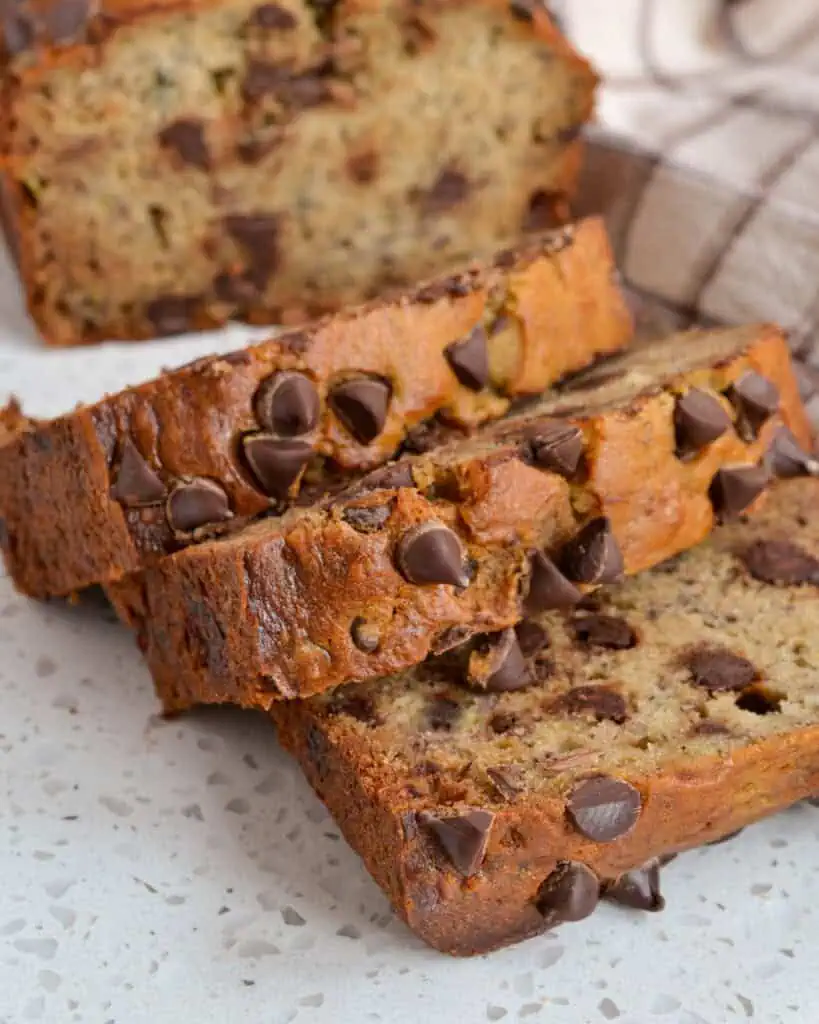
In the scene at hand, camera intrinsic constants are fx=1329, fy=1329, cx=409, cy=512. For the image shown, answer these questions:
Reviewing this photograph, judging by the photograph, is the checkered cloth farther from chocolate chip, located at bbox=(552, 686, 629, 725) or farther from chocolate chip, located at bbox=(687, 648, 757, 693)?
chocolate chip, located at bbox=(552, 686, 629, 725)

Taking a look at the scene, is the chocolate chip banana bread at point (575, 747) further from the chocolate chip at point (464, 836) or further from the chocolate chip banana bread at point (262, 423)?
the chocolate chip banana bread at point (262, 423)

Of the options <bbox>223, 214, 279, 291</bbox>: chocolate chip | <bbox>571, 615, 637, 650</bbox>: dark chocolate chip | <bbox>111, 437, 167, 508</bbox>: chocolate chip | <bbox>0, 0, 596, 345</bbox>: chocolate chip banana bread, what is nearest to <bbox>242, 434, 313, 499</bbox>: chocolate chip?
<bbox>111, 437, 167, 508</bbox>: chocolate chip

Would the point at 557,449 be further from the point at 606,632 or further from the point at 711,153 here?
the point at 711,153

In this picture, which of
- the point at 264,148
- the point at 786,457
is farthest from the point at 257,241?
the point at 786,457

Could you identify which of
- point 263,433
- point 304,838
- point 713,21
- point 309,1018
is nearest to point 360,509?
point 263,433

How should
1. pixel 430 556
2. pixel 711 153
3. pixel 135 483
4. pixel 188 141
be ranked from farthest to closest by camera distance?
pixel 711 153
pixel 188 141
pixel 135 483
pixel 430 556

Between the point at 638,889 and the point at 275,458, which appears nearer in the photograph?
the point at 638,889
